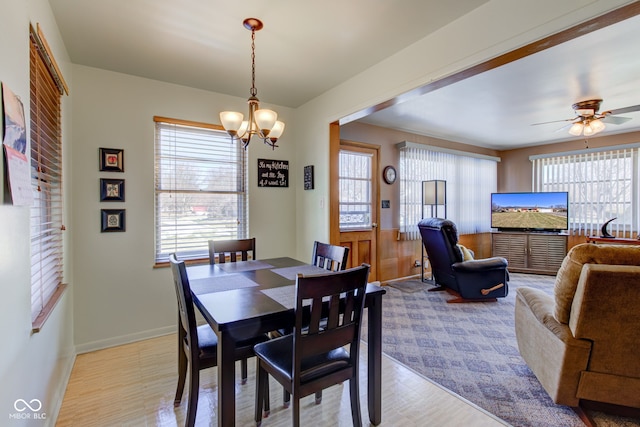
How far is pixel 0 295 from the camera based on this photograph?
106cm

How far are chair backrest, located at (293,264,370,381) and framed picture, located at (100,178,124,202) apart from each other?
227 cm

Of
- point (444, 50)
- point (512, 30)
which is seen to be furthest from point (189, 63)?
point (512, 30)

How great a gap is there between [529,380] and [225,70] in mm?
3475

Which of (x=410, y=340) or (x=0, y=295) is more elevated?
(x=0, y=295)

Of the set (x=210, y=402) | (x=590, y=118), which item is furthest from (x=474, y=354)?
(x=590, y=118)

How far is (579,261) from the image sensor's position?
1.69 meters

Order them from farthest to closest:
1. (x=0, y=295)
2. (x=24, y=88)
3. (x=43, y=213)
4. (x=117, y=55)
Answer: (x=117, y=55), (x=43, y=213), (x=24, y=88), (x=0, y=295)

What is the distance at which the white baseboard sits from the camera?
104 inches

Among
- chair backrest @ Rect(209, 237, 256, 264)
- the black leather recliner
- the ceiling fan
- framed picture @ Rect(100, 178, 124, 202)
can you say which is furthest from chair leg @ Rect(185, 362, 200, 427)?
the ceiling fan

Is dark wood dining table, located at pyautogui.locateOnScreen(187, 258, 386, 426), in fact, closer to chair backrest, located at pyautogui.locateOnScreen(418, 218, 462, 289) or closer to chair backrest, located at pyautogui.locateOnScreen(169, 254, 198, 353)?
chair backrest, located at pyautogui.locateOnScreen(169, 254, 198, 353)

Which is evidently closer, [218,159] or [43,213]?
[43,213]

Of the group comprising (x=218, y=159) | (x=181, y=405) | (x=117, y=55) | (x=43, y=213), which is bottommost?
(x=181, y=405)

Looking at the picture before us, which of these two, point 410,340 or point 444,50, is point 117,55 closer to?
point 444,50

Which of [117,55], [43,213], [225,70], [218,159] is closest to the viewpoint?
[43,213]
